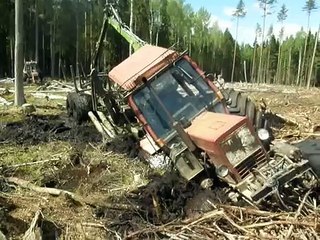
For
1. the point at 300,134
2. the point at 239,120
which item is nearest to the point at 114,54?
the point at 300,134

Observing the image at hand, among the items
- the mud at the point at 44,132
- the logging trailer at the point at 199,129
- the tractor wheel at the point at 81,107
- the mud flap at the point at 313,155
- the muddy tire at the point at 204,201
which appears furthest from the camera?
the tractor wheel at the point at 81,107

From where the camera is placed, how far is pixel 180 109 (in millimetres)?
7695

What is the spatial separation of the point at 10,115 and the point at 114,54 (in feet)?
119

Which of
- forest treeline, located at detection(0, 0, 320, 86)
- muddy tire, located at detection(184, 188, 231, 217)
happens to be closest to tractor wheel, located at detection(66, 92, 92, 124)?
muddy tire, located at detection(184, 188, 231, 217)

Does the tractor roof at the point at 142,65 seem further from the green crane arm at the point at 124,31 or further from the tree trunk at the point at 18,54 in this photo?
the tree trunk at the point at 18,54

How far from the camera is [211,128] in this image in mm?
6766

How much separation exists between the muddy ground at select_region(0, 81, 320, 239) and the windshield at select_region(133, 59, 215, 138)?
2.87 feet

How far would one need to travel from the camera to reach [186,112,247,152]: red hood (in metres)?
6.38

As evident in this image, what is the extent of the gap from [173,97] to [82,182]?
74.1 inches

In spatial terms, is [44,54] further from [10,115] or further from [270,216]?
[270,216]

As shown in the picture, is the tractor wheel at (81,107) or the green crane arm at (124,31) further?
the tractor wheel at (81,107)

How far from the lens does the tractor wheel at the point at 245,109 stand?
8.84 meters

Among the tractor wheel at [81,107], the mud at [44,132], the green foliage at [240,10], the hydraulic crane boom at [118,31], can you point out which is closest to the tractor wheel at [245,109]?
the hydraulic crane boom at [118,31]

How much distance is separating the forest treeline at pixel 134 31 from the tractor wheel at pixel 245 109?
971 inches
